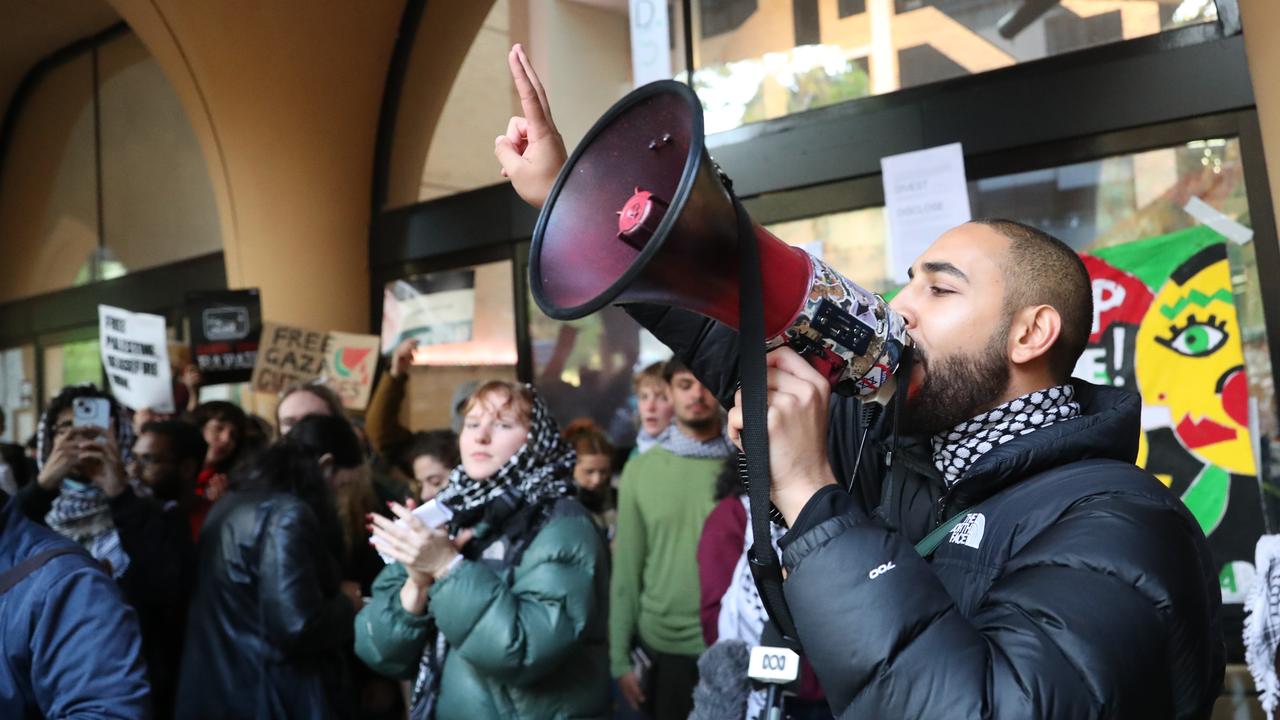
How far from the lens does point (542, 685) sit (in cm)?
267

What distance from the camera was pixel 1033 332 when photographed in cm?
144

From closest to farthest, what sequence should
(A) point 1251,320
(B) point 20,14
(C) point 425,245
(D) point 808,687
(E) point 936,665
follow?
(E) point 936,665 → (D) point 808,687 → (A) point 1251,320 → (C) point 425,245 → (B) point 20,14

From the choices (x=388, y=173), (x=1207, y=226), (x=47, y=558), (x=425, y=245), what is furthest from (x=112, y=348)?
(x=1207, y=226)

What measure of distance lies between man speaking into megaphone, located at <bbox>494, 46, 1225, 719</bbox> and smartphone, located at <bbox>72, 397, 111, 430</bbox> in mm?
3352

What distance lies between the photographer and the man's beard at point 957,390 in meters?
1.37

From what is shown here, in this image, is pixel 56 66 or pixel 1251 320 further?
pixel 56 66

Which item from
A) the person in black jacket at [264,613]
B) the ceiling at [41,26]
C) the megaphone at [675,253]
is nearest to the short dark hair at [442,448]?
the person in black jacket at [264,613]

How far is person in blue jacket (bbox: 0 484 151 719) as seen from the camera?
1995 millimetres

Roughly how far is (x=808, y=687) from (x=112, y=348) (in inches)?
156

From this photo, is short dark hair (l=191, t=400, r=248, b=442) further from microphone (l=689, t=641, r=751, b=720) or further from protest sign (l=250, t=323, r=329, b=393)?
microphone (l=689, t=641, r=751, b=720)

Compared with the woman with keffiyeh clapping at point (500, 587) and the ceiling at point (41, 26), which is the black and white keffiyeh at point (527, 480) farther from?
the ceiling at point (41, 26)

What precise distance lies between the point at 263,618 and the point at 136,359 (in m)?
2.52

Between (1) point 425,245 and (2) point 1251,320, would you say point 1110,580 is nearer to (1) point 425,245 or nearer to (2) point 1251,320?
(2) point 1251,320

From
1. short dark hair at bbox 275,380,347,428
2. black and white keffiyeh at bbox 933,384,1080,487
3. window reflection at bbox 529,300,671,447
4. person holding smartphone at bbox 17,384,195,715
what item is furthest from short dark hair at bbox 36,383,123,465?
black and white keffiyeh at bbox 933,384,1080,487
